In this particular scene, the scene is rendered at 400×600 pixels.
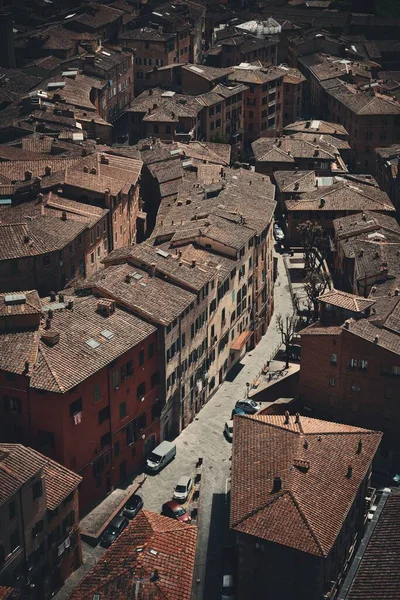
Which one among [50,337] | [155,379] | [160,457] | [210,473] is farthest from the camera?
[210,473]

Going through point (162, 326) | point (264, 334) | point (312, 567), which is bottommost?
point (264, 334)

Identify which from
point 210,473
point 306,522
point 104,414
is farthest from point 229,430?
point 306,522

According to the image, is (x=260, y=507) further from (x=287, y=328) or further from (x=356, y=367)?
(x=287, y=328)

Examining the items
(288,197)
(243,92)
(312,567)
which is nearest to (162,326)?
(312,567)

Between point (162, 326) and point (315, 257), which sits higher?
point (162, 326)

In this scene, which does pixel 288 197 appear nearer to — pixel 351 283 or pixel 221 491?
pixel 351 283

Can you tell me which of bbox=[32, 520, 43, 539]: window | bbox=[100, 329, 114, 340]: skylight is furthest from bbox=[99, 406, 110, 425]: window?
bbox=[32, 520, 43, 539]: window

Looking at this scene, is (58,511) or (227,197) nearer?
(58,511)
